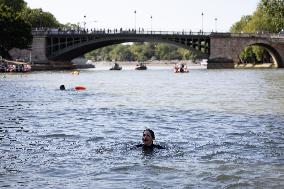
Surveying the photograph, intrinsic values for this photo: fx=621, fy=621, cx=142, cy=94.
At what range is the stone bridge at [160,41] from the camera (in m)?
131

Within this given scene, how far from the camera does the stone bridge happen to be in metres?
131

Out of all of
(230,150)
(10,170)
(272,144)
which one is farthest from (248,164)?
(10,170)

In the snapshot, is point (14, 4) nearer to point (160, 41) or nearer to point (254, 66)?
point (160, 41)

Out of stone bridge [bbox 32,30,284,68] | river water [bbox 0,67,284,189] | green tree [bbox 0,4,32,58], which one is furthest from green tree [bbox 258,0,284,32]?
river water [bbox 0,67,284,189]

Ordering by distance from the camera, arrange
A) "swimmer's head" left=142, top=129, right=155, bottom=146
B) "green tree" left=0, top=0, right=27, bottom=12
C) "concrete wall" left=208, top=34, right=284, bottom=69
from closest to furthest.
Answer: "swimmer's head" left=142, top=129, right=155, bottom=146 < "concrete wall" left=208, top=34, right=284, bottom=69 < "green tree" left=0, top=0, right=27, bottom=12

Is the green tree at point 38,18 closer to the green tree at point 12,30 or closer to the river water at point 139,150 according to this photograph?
the green tree at point 12,30

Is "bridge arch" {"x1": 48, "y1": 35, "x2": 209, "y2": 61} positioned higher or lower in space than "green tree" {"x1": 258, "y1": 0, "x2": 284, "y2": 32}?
lower

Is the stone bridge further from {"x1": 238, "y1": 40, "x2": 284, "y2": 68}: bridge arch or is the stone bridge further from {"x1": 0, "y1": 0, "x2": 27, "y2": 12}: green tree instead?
{"x1": 0, "y1": 0, "x2": 27, "y2": 12}: green tree

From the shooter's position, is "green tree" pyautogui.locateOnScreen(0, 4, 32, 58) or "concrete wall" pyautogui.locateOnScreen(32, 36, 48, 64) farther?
"concrete wall" pyautogui.locateOnScreen(32, 36, 48, 64)

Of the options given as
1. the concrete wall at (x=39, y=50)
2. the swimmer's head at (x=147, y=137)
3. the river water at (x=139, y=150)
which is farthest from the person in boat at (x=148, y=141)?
the concrete wall at (x=39, y=50)

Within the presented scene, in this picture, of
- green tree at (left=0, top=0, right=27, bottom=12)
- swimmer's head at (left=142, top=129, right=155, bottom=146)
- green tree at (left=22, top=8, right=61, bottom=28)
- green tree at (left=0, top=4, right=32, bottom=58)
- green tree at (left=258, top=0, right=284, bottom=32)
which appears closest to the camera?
swimmer's head at (left=142, top=129, right=155, bottom=146)

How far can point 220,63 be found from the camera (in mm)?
140750

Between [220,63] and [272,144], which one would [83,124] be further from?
[220,63]

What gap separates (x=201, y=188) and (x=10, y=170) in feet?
19.0
